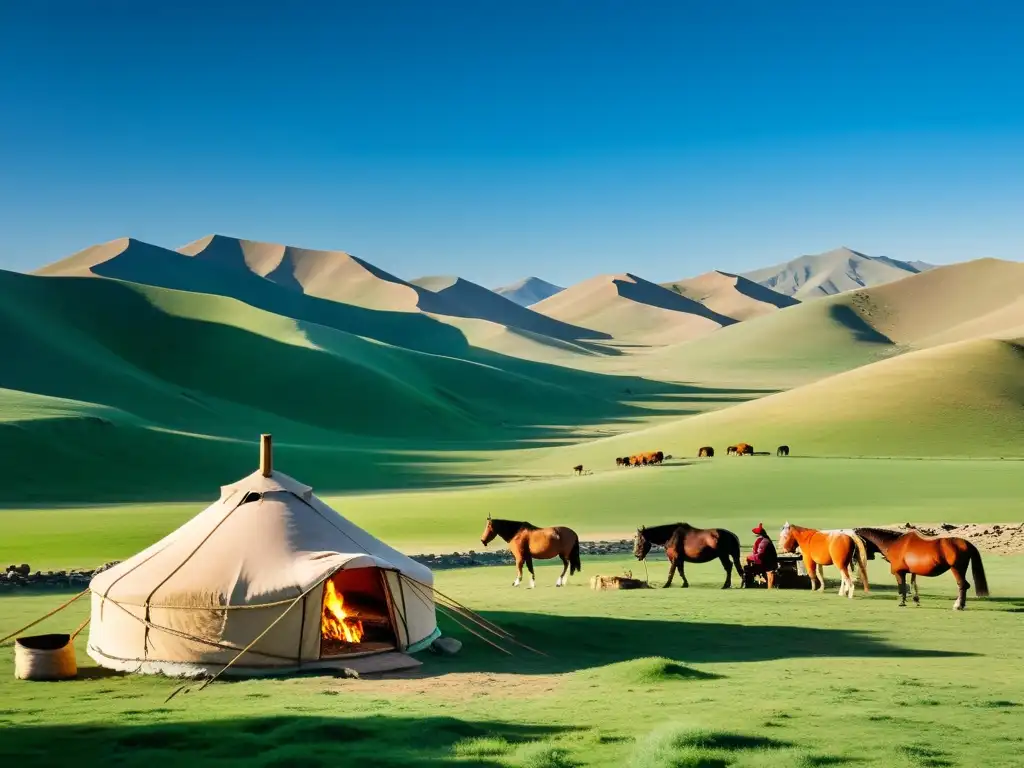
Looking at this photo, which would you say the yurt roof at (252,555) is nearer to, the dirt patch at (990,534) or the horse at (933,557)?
the horse at (933,557)

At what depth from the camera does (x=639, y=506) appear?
4681 centimetres

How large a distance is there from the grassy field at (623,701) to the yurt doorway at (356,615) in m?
1.06

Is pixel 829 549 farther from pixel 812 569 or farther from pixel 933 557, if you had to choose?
pixel 933 557

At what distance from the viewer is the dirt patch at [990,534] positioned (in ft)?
101

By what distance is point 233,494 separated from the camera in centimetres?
1828

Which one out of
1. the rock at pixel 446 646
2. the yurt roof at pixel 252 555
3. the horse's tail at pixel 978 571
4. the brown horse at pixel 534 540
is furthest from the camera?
the brown horse at pixel 534 540

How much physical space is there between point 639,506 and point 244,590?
31.9m

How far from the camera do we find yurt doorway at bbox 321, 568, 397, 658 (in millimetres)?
17094

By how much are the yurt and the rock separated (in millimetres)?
239

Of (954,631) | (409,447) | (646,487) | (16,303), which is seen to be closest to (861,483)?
(646,487)

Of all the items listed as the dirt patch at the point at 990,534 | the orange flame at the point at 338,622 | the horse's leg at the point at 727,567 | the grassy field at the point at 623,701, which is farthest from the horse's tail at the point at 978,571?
the orange flame at the point at 338,622

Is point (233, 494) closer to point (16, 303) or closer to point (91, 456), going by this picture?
point (91, 456)

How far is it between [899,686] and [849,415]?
62961 millimetres

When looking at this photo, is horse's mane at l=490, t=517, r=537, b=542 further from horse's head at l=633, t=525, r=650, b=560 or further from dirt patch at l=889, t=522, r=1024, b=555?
dirt patch at l=889, t=522, r=1024, b=555
